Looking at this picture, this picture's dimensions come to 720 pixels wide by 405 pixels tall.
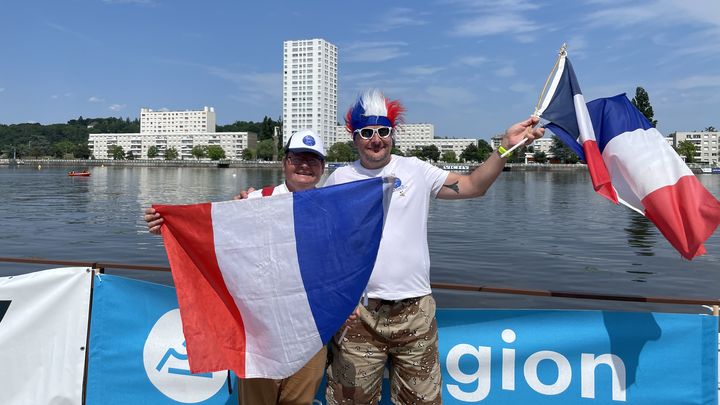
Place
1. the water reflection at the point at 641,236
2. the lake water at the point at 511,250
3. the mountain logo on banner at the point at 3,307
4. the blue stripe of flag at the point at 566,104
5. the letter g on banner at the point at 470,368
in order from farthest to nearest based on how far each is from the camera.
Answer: the water reflection at the point at 641,236, the lake water at the point at 511,250, the mountain logo on banner at the point at 3,307, the letter g on banner at the point at 470,368, the blue stripe of flag at the point at 566,104

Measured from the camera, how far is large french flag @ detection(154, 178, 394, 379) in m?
3.52

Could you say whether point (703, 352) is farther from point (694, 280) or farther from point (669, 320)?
point (694, 280)

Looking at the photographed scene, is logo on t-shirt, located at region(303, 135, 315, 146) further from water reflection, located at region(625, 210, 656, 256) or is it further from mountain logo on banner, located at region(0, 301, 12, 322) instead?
water reflection, located at region(625, 210, 656, 256)

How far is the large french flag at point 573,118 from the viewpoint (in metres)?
3.93

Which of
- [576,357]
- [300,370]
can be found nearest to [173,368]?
[300,370]

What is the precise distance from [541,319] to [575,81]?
1.68 metres

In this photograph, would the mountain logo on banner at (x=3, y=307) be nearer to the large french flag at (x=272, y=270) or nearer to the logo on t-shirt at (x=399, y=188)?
the large french flag at (x=272, y=270)

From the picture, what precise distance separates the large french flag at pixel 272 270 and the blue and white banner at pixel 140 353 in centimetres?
82

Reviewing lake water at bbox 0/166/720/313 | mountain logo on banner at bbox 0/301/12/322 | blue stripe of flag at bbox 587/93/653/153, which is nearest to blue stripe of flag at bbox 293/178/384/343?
blue stripe of flag at bbox 587/93/653/153

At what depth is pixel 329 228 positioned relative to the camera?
3.55 meters

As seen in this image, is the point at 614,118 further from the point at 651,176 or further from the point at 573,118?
the point at 651,176

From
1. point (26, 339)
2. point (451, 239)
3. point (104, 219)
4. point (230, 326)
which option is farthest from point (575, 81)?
point (104, 219)

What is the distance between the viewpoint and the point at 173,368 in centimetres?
→ 451

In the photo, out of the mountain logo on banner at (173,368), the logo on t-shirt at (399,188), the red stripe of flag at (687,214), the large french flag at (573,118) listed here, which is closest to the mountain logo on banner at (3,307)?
the mountain logo on banner at (173,368)
